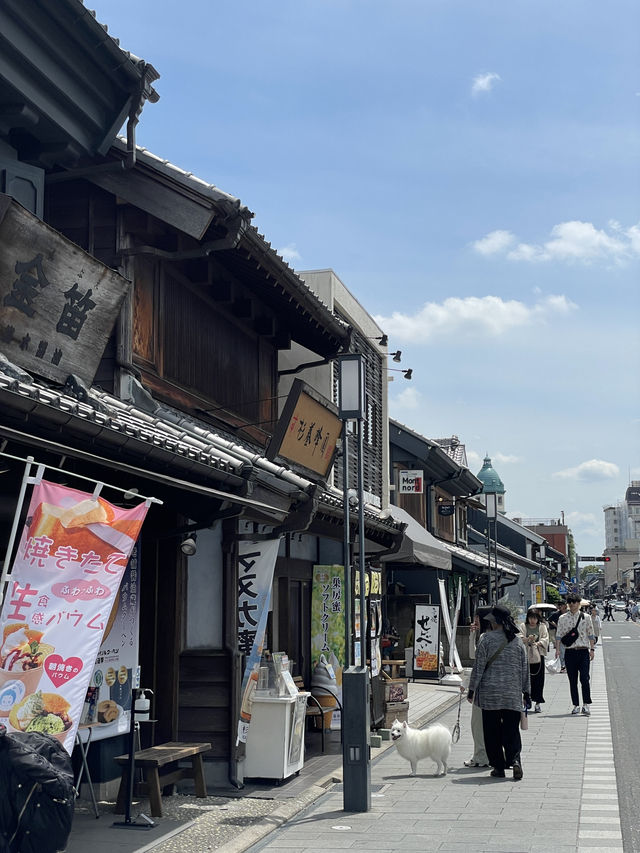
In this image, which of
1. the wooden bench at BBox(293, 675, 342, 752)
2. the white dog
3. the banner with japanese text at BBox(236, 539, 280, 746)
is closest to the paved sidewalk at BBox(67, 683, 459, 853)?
the banner with japanese text at BBox(236, 539, 280, 746)

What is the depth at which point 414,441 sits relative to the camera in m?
29.7

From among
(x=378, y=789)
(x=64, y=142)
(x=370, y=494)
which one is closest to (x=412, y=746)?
(x=378, y=789)

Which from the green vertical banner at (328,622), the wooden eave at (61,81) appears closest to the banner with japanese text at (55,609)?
the wooden eave at (61,81)

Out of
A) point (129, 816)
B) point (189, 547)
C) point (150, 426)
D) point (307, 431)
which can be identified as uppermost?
point (307, 431)

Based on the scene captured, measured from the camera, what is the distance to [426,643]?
2434cm

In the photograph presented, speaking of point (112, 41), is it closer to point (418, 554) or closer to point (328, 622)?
point (328, 622)

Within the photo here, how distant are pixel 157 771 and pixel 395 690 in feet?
21.7

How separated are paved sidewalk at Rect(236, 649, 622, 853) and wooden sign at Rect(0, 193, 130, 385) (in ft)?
14.6

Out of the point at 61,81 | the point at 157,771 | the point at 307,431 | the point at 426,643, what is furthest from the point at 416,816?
the point at 426,643

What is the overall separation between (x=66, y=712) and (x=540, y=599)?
4998cm

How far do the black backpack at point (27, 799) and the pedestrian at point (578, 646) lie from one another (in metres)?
12.5

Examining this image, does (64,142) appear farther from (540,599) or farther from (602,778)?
(540,599)

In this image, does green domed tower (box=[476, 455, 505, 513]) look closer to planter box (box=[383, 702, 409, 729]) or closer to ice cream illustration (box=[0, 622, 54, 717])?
planter box (box=[383, 702, 409, 729])

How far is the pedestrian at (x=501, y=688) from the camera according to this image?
1066cm
